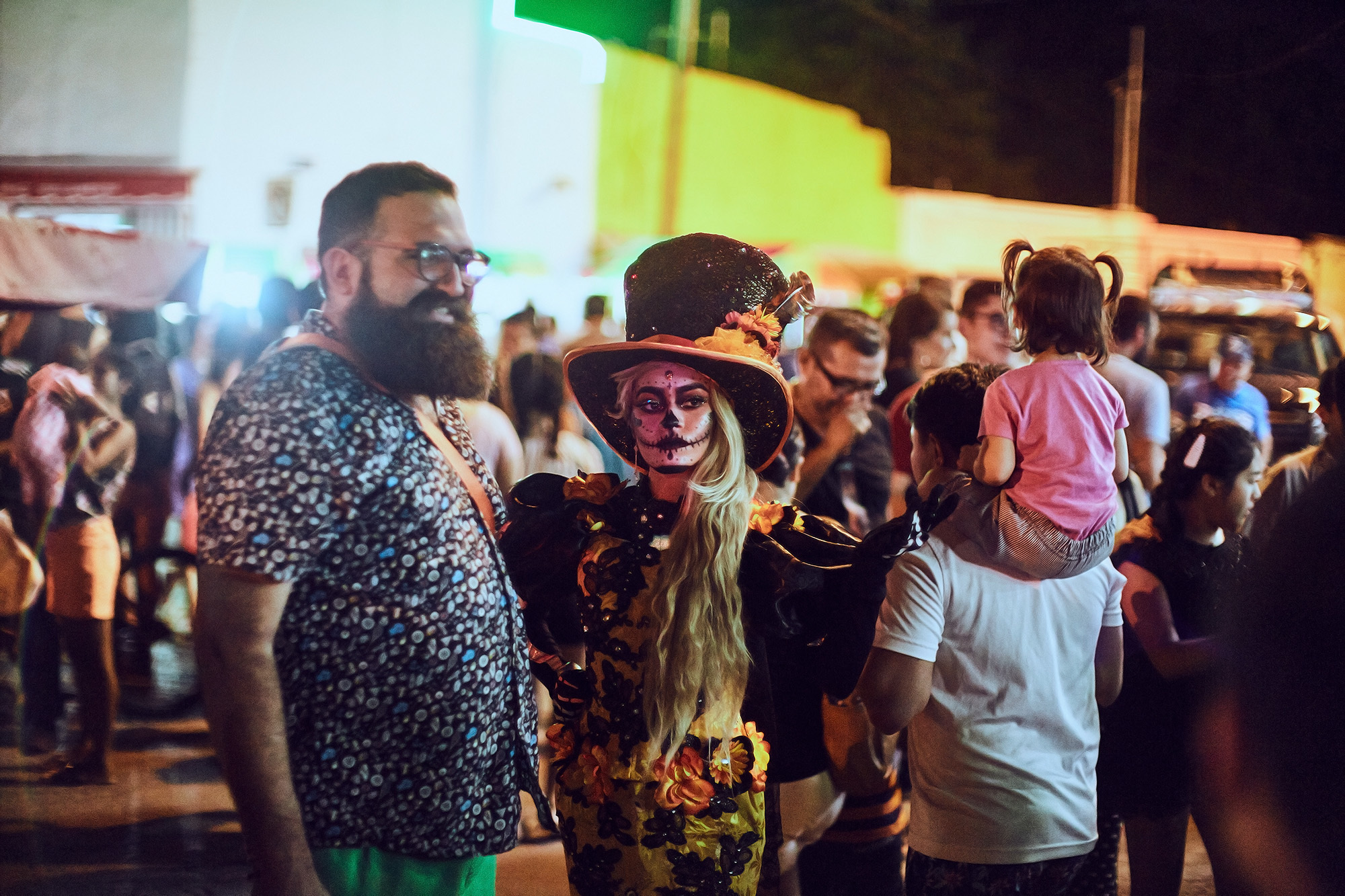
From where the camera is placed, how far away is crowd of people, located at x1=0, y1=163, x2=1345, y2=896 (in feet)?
6.02

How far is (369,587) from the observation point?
6.39 feet

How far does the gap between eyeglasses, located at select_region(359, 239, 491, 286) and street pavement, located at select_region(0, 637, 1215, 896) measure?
2.82 metres

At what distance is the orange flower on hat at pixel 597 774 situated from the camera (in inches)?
85.7

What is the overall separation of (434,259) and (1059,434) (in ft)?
5.09

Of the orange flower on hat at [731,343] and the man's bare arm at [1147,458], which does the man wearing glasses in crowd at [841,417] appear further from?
the orange flower on hat at [731,343]

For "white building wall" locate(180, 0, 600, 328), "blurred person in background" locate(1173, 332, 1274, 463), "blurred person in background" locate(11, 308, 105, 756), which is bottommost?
"blurred person in background" locate(11, 308, 105, 756)

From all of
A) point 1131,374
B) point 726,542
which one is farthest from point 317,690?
point 1131,374

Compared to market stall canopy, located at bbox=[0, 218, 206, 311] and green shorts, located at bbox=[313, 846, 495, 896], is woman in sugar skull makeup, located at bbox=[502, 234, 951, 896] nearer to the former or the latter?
green shorts, located at bbox=[313, 846, 495, 896]

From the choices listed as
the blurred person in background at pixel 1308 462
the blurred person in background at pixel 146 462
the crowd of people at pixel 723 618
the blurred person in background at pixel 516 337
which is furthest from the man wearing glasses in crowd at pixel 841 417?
the blurred person in background at pixel 146 462

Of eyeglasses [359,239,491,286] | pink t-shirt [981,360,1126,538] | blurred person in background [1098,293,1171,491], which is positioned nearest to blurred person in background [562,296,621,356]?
blurred person in background [1098,293,1171,491]

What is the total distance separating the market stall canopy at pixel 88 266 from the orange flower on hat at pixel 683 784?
14.4ft

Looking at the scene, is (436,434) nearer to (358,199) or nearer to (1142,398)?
(358,199)

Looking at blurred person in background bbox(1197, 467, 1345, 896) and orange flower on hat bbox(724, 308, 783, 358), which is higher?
orange flower on hat bbox(724, 308, 783, 358)

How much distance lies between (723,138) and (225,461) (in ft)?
63.0
